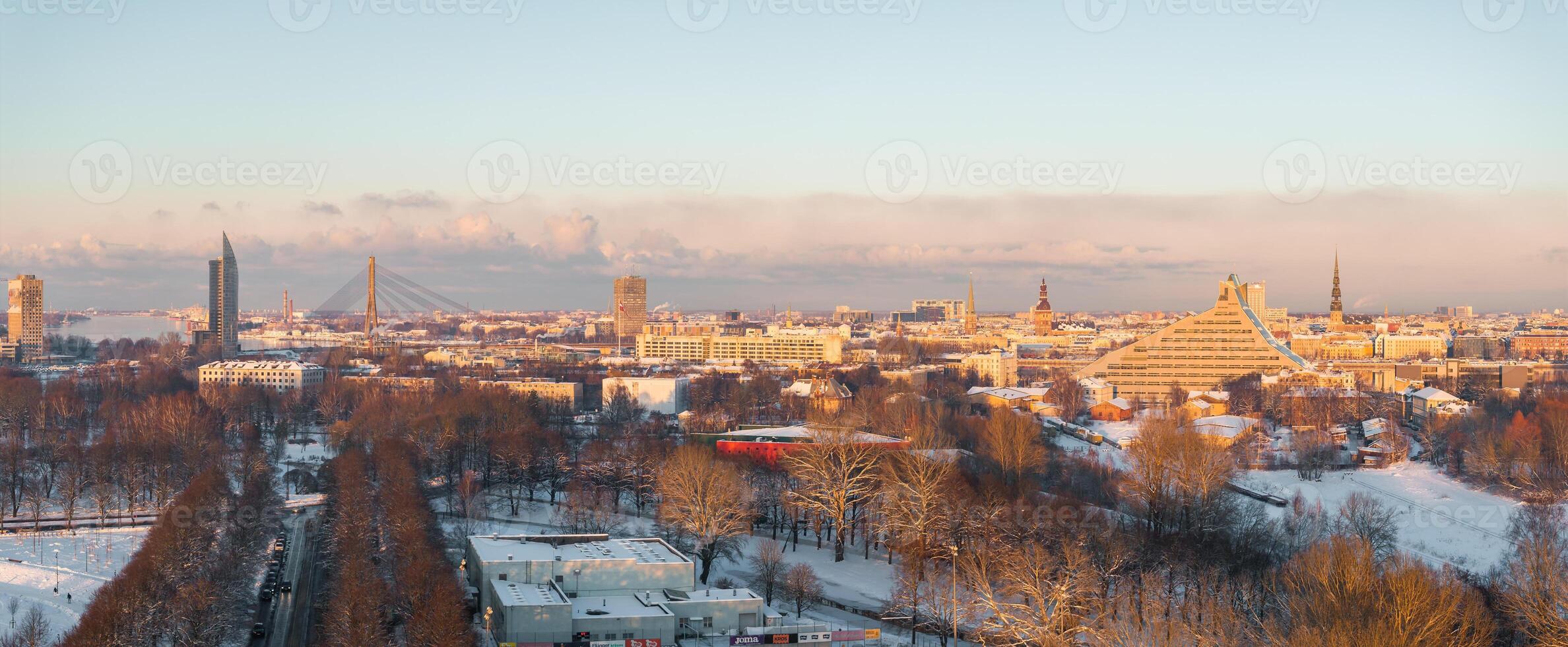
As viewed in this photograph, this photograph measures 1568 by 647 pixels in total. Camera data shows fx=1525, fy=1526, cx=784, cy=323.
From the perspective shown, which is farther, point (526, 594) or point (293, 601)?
point (293, 601)

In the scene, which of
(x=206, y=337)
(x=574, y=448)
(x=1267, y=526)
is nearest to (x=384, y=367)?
(x=206, y=337)

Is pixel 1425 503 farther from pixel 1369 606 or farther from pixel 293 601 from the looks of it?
pixel 293 601

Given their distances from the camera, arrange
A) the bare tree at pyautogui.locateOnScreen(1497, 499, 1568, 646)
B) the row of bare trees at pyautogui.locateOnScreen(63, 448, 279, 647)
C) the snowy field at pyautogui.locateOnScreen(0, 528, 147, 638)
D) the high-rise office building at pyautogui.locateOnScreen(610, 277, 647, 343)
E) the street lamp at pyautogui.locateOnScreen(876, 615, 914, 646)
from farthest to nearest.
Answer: the high-rise office building at pyautogui.locateOnScreen(610, 277, 647, 343)
the street lamp at pyautogui.locateOnScreen(876, 615, 914, 646)
the snowy field at pyautogui.locateOnScreen(0, 528, 147, 638)
the bare tree at pyautogui.locateOnScreen(1497, 499, 1568, 646)
the row of bare trees at pyautogui.locateOnScreen(63, 448, 279, 647)

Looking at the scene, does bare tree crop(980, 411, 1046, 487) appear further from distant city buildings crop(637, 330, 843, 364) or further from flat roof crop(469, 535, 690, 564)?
distant city buildings crop(637, 330, 843, 364)

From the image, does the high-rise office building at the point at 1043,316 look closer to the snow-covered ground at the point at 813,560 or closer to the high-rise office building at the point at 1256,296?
the high-rise office building at the point at 1256,296

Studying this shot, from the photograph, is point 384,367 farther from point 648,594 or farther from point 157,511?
point 648,594

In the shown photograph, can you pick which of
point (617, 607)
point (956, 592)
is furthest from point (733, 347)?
point (617, 607)

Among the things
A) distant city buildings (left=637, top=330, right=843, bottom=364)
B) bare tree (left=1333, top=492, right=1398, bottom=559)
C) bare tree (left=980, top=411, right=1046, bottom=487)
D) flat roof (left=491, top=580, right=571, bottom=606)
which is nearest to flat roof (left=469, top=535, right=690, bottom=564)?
flat roof (left=491, top=580, right=571, bottom=606)
